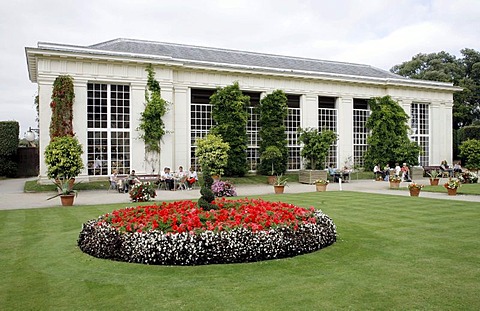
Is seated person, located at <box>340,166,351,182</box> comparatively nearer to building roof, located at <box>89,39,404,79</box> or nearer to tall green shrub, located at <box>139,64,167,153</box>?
building roof, located at <box>89,39,404,79</box>

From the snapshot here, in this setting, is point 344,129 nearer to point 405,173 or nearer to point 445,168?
point 405,173

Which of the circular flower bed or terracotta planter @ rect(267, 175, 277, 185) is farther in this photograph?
terracotta planter @ rect(267, 175, 277, 185)

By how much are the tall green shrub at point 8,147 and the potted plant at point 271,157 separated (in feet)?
65.8

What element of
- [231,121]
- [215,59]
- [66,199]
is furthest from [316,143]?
[66,199]

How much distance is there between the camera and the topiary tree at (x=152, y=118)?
22.5 metres

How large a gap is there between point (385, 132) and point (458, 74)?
26.5 m

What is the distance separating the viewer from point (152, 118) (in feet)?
74.4

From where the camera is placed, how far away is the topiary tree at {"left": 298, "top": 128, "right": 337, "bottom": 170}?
24.9 m

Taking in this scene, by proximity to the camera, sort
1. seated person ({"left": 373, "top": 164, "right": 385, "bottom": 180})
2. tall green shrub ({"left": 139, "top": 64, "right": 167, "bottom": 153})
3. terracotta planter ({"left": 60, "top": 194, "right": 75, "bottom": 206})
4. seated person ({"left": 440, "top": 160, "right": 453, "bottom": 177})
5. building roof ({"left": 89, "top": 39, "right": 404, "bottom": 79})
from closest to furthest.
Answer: terracotta planter ({"left": 60, "top": 194, "right": 75, "bottom": 206}) < tall green shrub ({"left": 139, "top": 64, "right": 167, "bottom": 153}) < building roof ({"left": 89, "top": 39, "right": 404, "bottom": 79}) < seated person ({"left": 373, "top": 164, "right": 385, "bottom": 180}) < seated person ({"left": 440, "top": 160, "right": 453, "bottom": 177})

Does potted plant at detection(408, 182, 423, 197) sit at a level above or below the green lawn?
above

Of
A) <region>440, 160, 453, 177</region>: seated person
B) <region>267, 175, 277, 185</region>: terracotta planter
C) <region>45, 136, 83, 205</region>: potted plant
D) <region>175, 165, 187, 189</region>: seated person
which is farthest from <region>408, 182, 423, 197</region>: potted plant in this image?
<region>440, 160, 453, 177</region>: seated person

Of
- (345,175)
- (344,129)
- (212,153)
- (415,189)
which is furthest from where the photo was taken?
(344,129)

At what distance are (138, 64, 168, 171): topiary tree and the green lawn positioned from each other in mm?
14151

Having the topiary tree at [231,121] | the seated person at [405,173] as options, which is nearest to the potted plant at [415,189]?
the seated person at [405,173]
